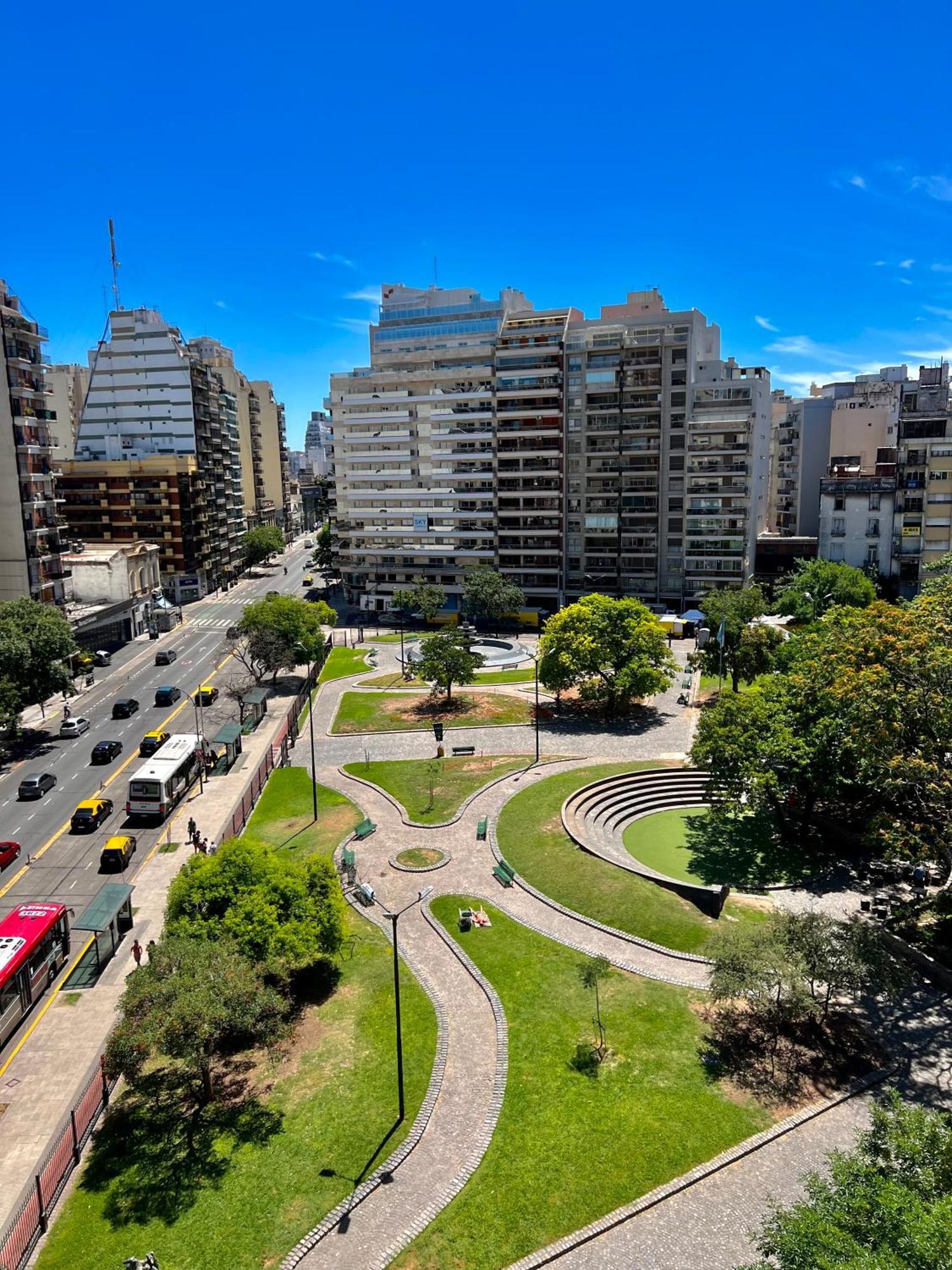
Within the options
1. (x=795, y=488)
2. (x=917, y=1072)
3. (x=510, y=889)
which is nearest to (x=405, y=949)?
(x=510, y=889)

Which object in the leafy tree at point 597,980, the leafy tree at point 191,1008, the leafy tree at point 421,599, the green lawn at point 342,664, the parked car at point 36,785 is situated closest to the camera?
the leafy tree at point 191,1008

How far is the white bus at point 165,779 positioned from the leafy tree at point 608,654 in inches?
1005

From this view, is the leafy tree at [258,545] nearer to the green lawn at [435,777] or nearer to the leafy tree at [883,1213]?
the green lawn at [435,777]

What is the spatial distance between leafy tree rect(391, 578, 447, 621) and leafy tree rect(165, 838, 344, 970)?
6347cm

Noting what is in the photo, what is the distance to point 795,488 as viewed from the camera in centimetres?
12481

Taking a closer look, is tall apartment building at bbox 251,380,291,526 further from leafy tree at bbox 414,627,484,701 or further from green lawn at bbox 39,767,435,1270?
green lawn at bbox 39,767,435,1270

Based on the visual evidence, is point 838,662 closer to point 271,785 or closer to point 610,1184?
point 610,1184

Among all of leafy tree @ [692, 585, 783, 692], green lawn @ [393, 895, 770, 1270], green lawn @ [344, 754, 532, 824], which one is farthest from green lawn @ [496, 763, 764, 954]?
leafy tree @ [692, 585, 783, 692]

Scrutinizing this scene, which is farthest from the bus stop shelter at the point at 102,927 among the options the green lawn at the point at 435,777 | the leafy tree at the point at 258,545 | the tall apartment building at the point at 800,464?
the leafy tree at the point at 258,545

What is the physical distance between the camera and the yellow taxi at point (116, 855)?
1580 inches

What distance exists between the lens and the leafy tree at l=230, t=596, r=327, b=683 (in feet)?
227

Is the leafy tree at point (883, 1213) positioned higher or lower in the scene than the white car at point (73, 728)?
higher

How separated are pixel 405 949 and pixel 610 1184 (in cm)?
1292

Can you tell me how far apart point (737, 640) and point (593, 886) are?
3637 centimetres
